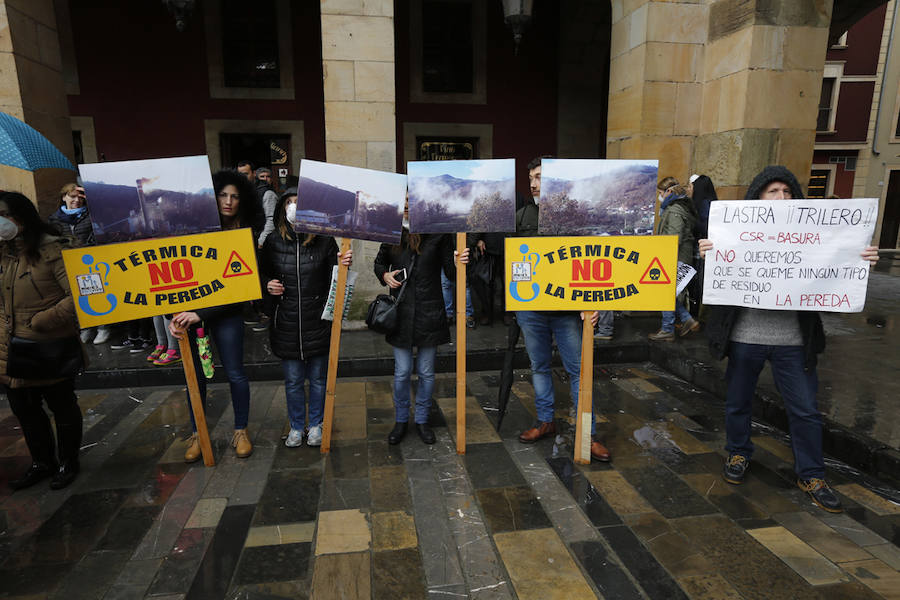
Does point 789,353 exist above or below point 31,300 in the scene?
below

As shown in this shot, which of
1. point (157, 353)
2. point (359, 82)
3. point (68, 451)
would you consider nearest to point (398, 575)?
point (68, 451)

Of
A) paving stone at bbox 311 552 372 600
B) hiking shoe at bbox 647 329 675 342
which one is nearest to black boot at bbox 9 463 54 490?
paving stone at bbox 311 552 372 600

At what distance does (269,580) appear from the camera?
235cm

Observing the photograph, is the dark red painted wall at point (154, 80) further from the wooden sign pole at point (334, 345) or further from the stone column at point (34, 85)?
the wooden sign pole at point (334, 345)

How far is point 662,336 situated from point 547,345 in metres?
2.64

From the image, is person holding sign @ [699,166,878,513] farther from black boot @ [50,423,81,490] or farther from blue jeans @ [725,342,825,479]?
black boot @ [50,423,81,490]

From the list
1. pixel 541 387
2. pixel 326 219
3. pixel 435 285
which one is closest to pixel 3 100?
pixel 326 219

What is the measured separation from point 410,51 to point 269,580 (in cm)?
939

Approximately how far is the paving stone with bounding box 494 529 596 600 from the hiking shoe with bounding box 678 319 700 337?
386cm

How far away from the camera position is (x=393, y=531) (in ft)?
8.87

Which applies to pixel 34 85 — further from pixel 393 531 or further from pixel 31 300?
pixel 393 531

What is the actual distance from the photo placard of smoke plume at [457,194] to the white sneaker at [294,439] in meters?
1.70

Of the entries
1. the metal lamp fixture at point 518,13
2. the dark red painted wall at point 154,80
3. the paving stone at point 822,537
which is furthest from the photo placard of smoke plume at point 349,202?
the dark red painted wall at point 154,80

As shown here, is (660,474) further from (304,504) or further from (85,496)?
(85,496)
